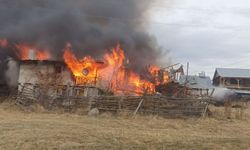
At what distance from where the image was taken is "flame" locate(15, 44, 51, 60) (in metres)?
35.2

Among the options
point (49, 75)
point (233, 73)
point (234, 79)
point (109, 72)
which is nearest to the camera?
point (49, 75)

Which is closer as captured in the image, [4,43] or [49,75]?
[49,75]

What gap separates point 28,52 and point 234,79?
38.7m

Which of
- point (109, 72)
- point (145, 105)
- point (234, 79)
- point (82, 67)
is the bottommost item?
point (145, 105)

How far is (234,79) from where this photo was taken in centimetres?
6216

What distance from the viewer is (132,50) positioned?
36594mm

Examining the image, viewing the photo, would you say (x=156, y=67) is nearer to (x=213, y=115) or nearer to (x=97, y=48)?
(x=97, y=48)

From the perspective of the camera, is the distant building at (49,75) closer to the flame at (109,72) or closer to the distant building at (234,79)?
the flame at (109,72)

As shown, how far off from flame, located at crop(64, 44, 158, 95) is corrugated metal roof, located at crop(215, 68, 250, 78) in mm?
31239

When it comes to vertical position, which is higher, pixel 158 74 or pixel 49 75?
pixel 158 74

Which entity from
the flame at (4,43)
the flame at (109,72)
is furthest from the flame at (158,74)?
the flame at (4,43)

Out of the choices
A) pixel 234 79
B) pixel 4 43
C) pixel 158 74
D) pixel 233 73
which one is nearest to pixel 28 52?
pixel 4 43

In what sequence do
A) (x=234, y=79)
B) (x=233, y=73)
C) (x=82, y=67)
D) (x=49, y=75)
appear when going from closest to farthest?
(x=49, y=75) → (x=82, y=67) → (x=234, y=79) → (x=233, y=73)

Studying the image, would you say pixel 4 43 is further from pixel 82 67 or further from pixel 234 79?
pixel 234 79
